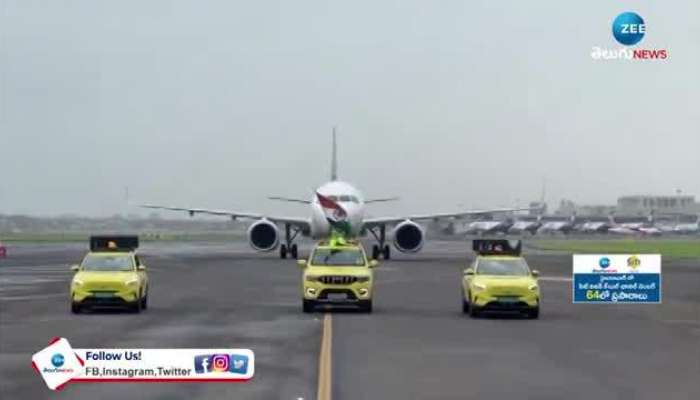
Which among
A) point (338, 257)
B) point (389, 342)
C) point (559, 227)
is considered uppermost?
point (559, 227)

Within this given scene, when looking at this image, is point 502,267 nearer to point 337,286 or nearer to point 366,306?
point 366,306

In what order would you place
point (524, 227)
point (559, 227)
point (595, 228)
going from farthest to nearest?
point (559, 227) → point (524, 227) → point (595, 228)

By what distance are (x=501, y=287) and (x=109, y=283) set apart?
971 centimetres

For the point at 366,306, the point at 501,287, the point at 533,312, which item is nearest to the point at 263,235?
the point at 366,306

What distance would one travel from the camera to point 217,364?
57.4 feet

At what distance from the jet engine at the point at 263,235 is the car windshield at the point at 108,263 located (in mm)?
32065

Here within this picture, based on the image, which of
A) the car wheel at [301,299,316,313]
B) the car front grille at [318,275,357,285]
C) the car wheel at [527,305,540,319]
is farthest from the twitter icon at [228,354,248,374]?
the car wheel at [527,305,540,319]

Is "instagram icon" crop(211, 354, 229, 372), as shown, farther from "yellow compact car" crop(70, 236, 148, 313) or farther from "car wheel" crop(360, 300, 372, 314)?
"car wheel" crop(360, 300, 372, 314)

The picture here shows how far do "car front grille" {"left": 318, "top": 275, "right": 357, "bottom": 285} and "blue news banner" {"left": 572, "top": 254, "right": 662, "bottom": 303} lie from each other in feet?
19.0

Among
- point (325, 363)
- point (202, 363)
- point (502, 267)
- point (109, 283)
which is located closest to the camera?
point (202, 363)

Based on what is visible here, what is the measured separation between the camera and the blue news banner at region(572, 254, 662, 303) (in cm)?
2877

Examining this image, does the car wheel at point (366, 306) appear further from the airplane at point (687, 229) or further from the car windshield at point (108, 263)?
the airplane at point (687, 229)

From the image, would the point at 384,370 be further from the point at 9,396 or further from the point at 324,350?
the point at 9,396

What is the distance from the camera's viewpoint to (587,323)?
27531mm
